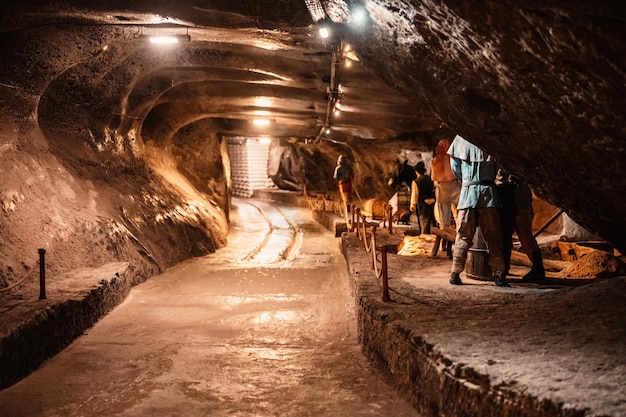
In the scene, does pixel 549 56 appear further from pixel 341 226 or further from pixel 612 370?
pixel 341 226

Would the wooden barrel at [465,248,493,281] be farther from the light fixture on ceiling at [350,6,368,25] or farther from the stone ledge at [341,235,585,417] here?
the light fixture on ceiling at [350,6,368,25]

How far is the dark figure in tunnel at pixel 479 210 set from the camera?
5793 millimetres

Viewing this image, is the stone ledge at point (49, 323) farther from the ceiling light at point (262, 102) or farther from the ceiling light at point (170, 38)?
the ceiling light at point (262, 102)

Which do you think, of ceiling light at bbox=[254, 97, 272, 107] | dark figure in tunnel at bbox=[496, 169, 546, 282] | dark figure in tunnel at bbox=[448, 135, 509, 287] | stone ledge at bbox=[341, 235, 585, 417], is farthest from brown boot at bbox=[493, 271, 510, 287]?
ceiling light at bbox=[254, 97, 272, 107]

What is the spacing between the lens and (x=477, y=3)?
307cm

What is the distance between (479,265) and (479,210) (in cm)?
75

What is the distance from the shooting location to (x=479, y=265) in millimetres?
6219

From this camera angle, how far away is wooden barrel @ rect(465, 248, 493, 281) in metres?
6.16

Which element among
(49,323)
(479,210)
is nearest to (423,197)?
(479,210)

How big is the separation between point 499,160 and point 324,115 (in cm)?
926

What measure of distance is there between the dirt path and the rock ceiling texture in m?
2.32

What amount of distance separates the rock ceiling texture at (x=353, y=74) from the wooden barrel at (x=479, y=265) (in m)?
1.29

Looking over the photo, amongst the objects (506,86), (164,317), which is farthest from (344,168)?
(506,86)

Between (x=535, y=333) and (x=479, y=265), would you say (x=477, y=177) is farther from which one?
(x=535, y=333)
